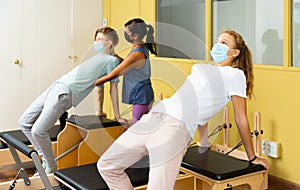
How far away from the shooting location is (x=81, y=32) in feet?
16.3

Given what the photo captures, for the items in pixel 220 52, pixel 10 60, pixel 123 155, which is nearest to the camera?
pixel 123 155

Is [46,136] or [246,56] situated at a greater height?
[246,56]

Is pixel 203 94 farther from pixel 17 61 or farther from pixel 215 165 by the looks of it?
pixel 17 61

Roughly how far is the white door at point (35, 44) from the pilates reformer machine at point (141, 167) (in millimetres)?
1095

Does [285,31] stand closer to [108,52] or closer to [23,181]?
[108,52]

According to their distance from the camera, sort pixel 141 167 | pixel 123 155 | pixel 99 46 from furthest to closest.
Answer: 1. pixel 99 46
2. pixel 141 167
3. pixel 123 155

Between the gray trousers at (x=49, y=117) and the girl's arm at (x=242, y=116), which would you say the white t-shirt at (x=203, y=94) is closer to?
the girl's arm at (x=242, y=116)

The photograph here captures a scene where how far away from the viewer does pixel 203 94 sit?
217cm

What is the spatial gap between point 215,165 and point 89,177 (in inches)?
28.1

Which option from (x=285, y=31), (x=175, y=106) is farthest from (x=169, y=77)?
(x=175, y=106)

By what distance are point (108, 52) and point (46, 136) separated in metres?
0.78

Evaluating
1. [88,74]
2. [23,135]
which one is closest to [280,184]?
[88,74]

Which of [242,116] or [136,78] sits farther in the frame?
[136,78]

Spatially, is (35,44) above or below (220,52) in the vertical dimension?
above
